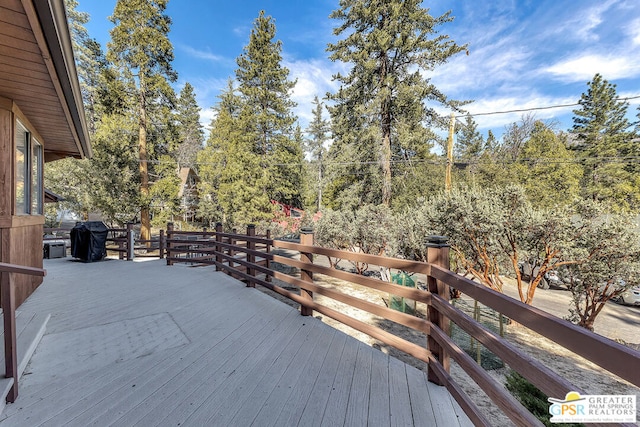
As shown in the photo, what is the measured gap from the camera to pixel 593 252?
5.77 metres

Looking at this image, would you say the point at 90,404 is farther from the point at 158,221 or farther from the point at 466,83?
the point at 466,83

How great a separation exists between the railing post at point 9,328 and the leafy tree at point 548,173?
797 inches

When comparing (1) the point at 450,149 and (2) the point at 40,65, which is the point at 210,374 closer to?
(2) the point at 40,65

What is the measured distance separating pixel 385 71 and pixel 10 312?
15214 millimetres

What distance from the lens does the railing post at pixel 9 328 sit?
62.4 inches

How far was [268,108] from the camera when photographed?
18.4 metres

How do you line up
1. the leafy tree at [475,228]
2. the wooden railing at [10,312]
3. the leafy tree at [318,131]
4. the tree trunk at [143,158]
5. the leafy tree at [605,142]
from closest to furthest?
the wooden railing at [10,312] → the leafy tree at [475,228] → the tree trunk at [143,158] → the leafy tree at [605,142] → the leafy tree at [318,131]

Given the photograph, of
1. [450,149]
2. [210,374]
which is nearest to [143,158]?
[210,374]

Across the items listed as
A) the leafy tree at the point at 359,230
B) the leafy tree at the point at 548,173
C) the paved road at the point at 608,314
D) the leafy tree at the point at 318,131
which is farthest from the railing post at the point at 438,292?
the leafy tree at the point at 318,131

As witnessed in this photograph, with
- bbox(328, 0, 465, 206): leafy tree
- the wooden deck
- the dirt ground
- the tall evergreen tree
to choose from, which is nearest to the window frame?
the wooden deck

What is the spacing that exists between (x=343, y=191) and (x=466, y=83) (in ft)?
28.6

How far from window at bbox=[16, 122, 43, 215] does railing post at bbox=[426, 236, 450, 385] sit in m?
5.29

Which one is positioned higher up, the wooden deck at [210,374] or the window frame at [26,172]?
the window frame at [26,172]

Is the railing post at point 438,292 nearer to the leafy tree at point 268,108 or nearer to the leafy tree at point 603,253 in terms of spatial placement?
the leafy tree at point 603,253
